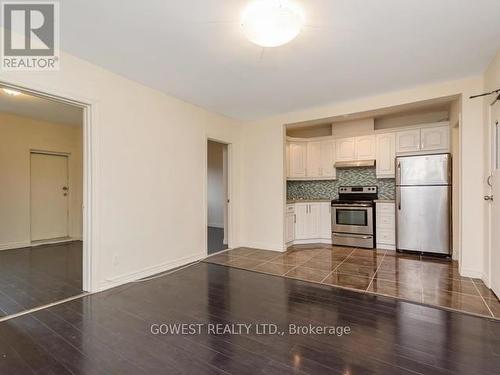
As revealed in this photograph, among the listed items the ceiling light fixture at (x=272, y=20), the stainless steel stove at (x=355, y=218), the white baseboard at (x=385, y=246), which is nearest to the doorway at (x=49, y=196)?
the ceiling light fixture at (x=272, y=20)

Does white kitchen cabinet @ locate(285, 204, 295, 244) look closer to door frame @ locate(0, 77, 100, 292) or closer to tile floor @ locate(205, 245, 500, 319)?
tile floor @ locate(205, 245, 500, 319)

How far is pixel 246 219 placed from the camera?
4996 mm

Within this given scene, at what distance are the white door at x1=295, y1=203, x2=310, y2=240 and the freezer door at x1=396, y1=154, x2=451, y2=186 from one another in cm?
168

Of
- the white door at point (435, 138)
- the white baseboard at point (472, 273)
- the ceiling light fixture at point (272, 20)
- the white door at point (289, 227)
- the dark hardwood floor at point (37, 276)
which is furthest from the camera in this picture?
the white door at point (289, 227)

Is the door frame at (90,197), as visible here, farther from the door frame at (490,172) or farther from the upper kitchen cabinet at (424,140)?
the upper kitchen cabinet at (424,140)

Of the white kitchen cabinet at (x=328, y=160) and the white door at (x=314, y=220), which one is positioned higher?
the white kitchen cabinet at (x=328, y=160)

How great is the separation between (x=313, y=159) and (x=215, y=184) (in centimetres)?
332

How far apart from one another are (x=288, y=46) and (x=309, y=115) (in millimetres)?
2028

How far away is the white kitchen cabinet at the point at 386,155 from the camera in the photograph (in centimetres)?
459

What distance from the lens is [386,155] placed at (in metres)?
4.65

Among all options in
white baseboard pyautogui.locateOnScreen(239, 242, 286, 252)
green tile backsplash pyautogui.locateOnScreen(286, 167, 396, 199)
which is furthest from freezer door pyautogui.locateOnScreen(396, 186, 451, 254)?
white baseboard pyautogui.locateOnScreen(239, 242, 286, 252)

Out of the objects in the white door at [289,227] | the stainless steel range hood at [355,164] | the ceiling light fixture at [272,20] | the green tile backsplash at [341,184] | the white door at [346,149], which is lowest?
the white door at [289,227]

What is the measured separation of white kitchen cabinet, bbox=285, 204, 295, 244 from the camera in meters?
4.74

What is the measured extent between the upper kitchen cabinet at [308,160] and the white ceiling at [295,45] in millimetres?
1846
